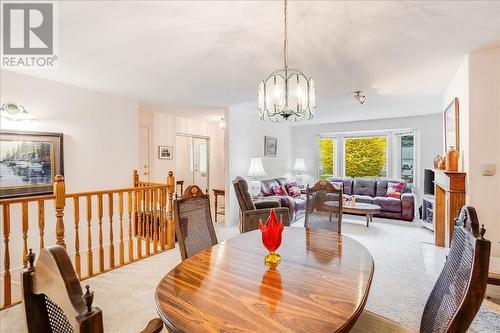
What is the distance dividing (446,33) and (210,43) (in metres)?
2.03

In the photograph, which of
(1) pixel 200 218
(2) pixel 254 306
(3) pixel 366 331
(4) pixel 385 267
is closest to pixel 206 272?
(2) pixel 254 306

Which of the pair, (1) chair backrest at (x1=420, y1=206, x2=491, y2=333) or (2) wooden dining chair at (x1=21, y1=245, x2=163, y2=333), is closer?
(2) wooden dining chair at (x1=21, y1=245, x2=163, y2=333)

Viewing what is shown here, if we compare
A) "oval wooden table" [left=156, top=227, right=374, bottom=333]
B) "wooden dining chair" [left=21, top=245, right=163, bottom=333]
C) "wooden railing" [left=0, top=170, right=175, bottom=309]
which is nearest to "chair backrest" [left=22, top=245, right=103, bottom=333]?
"wooden dining chair" [left=21, top=245, right=163, bottom=333]

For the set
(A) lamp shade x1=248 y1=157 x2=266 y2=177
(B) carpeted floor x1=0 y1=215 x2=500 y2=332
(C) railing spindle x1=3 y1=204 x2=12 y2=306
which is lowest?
(B) carpeted floor x1=0 y1=215 x2=500 y2=332

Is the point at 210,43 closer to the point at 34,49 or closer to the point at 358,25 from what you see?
the point at 358,25

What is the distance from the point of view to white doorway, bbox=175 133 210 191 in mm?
6566

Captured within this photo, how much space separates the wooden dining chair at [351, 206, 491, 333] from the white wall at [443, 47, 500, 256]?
195 centimetres

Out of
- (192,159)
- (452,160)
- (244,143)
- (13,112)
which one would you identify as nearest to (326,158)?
(244,143)

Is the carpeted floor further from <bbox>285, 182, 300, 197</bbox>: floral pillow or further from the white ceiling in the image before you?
the white ceiling

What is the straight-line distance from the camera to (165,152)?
6.18 meters

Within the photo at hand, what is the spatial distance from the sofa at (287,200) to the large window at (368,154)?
1786mm

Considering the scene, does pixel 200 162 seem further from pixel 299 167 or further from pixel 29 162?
pixel 29 162

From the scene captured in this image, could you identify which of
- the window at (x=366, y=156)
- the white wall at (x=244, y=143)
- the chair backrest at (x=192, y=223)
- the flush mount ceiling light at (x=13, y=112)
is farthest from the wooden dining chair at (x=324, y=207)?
the window at (x=366, y=156)

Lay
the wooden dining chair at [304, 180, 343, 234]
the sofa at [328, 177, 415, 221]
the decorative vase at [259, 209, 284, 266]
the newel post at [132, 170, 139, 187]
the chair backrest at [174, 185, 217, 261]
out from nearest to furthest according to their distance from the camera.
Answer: the decorative vase at [259, 209, 284, 266] → the chair backrest at [174, 185, 217, 261] → the wooden dining chair at [304, 180, 343, 234] → the newel post at [132, 170, 139, 187] → the sofa at [328, 177, 415, 221]
